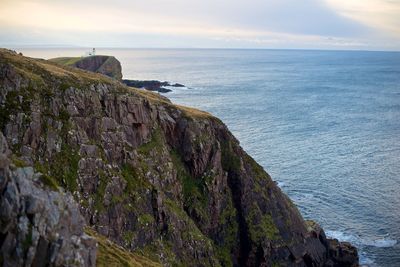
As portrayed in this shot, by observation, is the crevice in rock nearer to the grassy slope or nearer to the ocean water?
the ocean water

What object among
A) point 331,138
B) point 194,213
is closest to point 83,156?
point 194,213

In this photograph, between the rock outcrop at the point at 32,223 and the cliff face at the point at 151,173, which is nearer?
the rock outcrop at the point at 32,223

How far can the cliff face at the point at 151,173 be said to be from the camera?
194ft

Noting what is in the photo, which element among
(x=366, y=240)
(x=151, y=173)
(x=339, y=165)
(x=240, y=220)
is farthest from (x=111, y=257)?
(x=339, y=165)

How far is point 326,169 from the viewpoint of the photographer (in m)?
126

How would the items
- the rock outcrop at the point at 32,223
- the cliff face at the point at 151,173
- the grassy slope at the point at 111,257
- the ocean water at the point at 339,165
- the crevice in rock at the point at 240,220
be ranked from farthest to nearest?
the ocean water at the point at 339,165 < the crevice in rock at the point at 240,220 < the cliff face at the point at 151,173 < the grassy slope at the point at 111,257 < the rock outcrop at the point at 32,223

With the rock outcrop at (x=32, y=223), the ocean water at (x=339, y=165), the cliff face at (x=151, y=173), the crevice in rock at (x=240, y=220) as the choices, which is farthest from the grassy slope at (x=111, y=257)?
the ocean water at (x=339, y=165)

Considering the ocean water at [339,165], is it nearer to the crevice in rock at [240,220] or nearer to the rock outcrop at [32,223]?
the crevice in rock at [240,220]

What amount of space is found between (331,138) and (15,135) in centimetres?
12030

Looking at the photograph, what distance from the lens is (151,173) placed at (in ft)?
230

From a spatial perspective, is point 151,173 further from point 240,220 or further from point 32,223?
point 32,223

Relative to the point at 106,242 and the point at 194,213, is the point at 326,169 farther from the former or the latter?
the point at 106,242

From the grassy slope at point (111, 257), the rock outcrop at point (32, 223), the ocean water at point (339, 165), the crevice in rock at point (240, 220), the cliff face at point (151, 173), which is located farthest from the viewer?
the ocean water at point (339, 165)

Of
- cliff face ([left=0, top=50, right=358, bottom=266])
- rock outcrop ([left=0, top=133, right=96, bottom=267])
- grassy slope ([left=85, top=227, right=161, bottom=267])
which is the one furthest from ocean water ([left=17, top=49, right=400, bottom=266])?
rock outcrop ([left=0, top=133, right=96, bottom=267])
